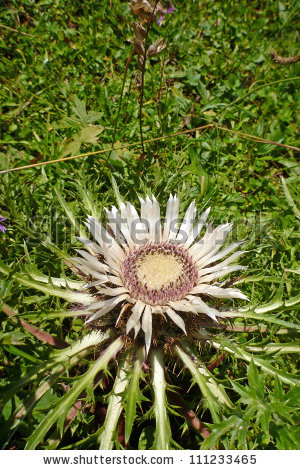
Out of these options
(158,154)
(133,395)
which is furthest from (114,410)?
(158,154)

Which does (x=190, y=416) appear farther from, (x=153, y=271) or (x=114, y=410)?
(x=153, y=271)

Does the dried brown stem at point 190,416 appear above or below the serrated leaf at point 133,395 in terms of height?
below

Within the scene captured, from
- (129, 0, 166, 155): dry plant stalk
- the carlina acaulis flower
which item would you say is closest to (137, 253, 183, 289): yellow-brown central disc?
the carlina acaulis flower

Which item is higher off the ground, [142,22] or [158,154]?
[142,22]

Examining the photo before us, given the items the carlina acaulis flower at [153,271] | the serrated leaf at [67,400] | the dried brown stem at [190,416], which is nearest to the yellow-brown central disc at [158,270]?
the carlina acaulis flower at [153,271]

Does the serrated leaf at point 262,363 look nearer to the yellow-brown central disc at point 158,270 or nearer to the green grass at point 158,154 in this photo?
the green grass at point 158,154

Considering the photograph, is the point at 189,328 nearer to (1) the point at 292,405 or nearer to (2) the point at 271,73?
(1) the point at 292,405

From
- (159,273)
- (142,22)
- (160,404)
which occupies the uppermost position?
(142,22)
